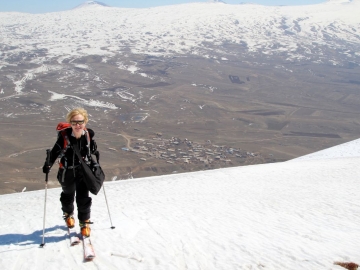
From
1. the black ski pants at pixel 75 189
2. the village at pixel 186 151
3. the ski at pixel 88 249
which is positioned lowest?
the village at pixel 186 151

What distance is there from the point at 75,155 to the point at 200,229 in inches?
124

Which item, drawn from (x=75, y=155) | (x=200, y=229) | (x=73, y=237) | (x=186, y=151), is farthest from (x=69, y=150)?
(x=186, y=151)

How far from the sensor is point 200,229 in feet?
24.8

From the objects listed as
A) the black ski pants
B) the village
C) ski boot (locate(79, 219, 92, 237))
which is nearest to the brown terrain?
the village

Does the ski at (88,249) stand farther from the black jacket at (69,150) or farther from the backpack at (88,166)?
the black jacket at (69,150)

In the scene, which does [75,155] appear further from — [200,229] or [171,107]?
[171,107]

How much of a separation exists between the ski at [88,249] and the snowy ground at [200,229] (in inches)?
3.6

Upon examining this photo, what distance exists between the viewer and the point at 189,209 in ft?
31.6

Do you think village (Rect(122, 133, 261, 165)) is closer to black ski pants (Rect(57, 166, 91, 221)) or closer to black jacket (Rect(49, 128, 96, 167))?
black ski pants (Rect(57, 166, 91, 221))

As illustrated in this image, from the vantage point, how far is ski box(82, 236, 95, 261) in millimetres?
5508

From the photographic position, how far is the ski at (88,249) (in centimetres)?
551

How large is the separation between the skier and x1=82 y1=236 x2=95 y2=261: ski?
0.11 meters

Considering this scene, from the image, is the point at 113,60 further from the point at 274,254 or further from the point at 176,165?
the point at 274,254

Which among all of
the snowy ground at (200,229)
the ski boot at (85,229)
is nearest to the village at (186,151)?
the snowy ground at (200,229)
